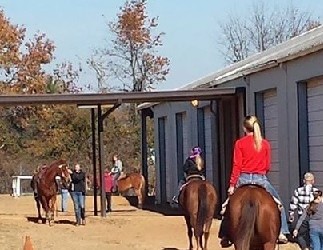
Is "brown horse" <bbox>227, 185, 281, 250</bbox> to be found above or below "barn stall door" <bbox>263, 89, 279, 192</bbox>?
below

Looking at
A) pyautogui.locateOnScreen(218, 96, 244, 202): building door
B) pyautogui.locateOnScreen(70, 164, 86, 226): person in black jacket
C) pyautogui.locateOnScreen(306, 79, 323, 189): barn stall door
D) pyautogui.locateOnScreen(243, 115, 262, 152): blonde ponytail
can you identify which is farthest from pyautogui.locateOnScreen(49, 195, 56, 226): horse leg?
pyautogui.locateOnScreen(243, 115, 262, 152): blonde ponytail

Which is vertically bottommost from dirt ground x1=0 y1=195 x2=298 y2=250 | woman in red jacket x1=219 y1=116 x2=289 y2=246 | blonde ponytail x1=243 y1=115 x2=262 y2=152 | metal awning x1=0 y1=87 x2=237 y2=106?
dirt ground x1=0 y1=195 x2=298 y2=250

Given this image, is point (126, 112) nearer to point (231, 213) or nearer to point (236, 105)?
point (236, 105)

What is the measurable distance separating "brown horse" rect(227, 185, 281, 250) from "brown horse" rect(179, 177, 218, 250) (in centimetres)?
642

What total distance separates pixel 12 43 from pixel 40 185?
1026 inches

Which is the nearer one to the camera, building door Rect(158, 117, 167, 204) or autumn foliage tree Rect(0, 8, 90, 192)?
building door Rect(158, 117, 167, 204)

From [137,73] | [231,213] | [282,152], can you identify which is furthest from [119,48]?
[231,213]

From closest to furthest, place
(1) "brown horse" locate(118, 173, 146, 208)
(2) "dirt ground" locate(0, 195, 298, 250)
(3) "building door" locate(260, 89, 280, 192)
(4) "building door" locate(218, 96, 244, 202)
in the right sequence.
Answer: (2) "dirt ground" locate(0, 195, 298, 250) < (3) "building door" locate(260, 89, 280, 192) < (4) "building door" locate(218, 96, 244, 202) < (1) "brown horse" locate(118, 173, 146, 208)

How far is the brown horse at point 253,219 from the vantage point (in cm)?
1377

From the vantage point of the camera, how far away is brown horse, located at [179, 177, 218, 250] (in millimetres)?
20578

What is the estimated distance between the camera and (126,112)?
6094 cm

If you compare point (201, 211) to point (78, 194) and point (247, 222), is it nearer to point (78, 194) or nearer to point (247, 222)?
point (247, 222)

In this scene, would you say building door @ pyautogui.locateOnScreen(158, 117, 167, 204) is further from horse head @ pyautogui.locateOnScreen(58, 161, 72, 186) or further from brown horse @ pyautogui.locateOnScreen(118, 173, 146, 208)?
horse head @ pyautogui.locateOnScreen(58, 161, 72, 186)

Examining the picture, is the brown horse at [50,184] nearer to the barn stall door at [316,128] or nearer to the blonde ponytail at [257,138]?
the barn stall door at [316,128]
